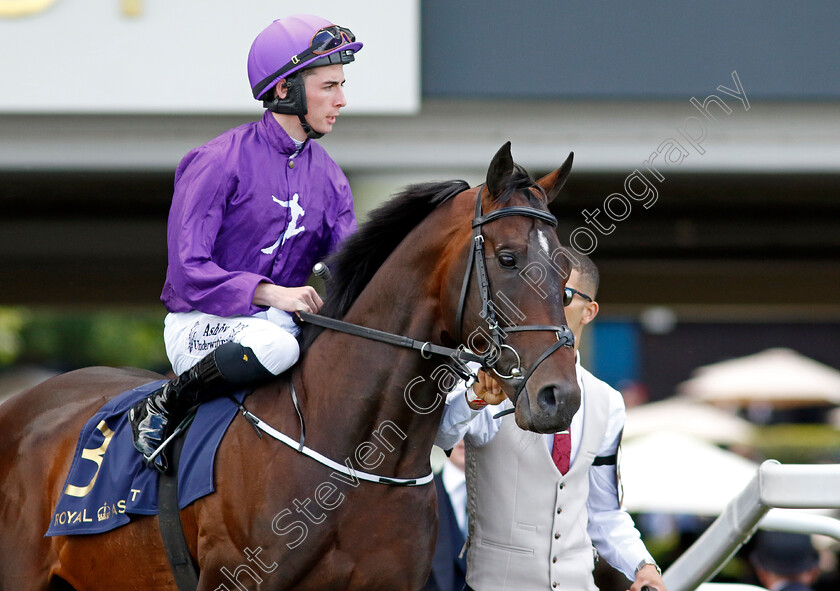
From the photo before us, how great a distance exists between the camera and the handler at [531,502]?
301 centimetres

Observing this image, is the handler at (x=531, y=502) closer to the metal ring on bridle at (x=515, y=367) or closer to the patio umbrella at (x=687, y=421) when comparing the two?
the metal ring on bridle at (x=515, y=367)

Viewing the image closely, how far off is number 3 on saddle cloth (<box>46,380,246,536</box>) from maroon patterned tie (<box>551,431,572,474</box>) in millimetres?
1011

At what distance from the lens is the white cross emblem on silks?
3.17 metres

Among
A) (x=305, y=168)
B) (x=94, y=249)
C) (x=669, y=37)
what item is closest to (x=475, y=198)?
(x=305, y=168)

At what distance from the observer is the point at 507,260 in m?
2.60

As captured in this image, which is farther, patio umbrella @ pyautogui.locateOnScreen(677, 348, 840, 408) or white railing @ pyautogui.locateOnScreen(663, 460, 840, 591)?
patio umbrella @ pyautogui.locateOnScreen(677, 348, 840, 408)

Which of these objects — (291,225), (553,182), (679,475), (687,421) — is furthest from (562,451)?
(687,421)

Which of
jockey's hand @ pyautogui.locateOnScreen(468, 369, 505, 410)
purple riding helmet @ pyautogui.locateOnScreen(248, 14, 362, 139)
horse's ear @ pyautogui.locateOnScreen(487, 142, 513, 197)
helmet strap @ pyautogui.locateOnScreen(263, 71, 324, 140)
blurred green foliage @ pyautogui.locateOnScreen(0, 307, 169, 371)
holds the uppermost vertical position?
purple riding helmet @ pyautogui.locateOnScreen(248, 14, 362, 139)

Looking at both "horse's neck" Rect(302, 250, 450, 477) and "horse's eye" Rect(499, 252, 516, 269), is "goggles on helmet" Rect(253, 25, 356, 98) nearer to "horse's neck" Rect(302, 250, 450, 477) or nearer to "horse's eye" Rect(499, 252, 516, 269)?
"horse's neck" Rect(302, 250, 450, 477)

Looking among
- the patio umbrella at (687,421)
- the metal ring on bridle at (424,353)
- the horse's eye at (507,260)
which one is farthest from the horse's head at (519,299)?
the patio umbrella at (687,421)

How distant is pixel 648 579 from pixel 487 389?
866mm

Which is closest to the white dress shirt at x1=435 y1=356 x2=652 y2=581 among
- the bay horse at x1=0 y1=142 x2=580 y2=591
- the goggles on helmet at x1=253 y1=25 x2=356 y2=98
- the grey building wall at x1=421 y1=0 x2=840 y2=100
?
the bay horse at x1=0 y1=142 x2=580 y2=591

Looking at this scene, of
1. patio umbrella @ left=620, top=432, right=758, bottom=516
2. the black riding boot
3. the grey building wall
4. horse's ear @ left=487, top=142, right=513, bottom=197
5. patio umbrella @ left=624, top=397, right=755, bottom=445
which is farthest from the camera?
patio umbrella @ left=624, top=397, right=755, bottom=445

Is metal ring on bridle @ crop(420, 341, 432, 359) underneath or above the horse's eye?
underneath
